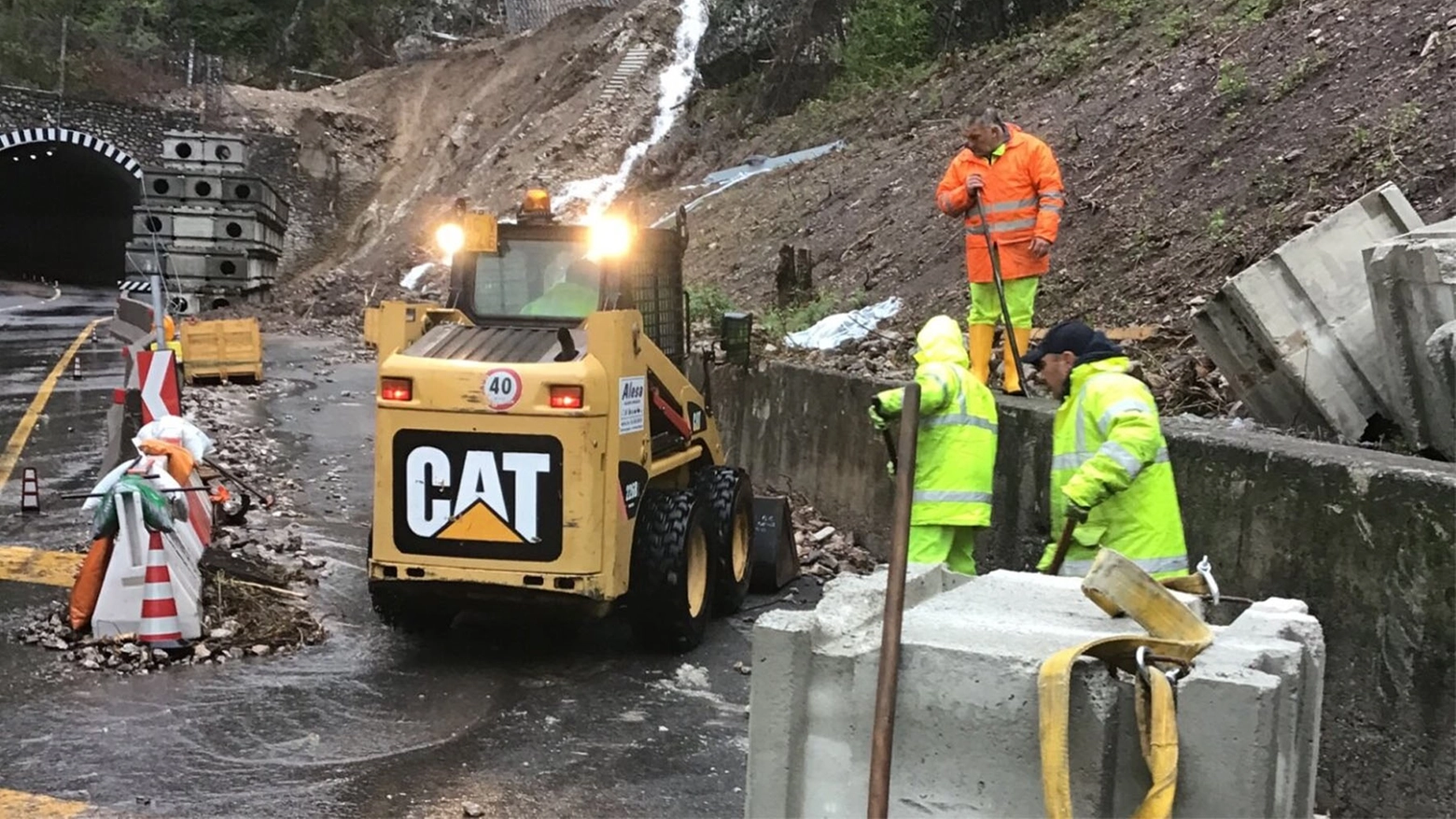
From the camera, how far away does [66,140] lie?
111ft

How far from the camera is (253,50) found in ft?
144

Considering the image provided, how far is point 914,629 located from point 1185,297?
6.25 meters

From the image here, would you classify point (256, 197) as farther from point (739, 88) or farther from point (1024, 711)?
point (1024, 711)

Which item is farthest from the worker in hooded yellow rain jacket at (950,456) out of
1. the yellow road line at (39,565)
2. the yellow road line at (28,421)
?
the yellow road line at (28,421)

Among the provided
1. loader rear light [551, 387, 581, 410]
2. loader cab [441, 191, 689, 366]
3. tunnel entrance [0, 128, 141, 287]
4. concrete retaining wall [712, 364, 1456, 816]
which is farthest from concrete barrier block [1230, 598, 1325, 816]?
tunnel entrance [0, 128, 141, 287]

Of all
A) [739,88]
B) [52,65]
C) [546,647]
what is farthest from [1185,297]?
[52,65]

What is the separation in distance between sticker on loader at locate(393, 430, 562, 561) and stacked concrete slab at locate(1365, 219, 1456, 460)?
347 cm

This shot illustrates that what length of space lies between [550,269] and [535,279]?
0.35 feet

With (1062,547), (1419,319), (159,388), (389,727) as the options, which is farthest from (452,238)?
(1419,319)

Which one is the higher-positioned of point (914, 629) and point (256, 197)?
point (256, 197)

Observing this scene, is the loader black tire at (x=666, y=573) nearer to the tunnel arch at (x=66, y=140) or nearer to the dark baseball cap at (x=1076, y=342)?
the dark baseball cap at (x=1076, y=342)

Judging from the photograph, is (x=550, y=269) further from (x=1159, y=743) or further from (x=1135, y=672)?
(x=1159, y=743)

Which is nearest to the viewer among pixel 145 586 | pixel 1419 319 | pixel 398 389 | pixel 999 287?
pixel 1419 319

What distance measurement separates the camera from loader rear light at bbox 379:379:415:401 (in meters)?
5.80
